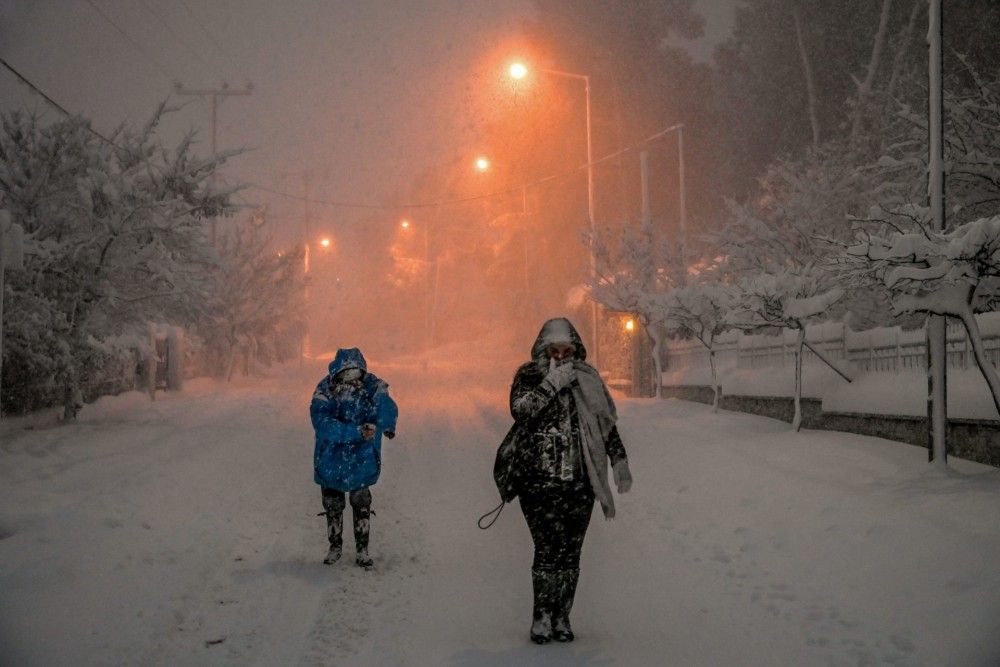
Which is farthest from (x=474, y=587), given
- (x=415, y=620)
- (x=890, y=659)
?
(x=890, y=659)

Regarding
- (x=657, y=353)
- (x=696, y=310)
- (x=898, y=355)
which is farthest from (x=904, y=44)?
(x=898, y=355)

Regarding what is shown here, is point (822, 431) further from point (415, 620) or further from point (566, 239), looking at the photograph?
point (566, 239)

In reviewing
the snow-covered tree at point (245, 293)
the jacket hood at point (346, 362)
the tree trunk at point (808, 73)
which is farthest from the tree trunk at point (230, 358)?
the jacket hood at point (346, 362)

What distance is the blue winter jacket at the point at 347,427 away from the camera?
709cm

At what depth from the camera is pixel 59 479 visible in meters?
9.80

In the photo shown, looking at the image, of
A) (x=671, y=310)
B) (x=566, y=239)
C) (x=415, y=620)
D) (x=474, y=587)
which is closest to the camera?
(x=415, y=620)

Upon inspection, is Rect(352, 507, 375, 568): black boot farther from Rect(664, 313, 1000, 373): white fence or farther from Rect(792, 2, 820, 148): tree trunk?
Rect(792, 2, 820, 148): tree trunk

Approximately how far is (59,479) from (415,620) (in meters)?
6.04

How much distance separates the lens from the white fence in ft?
33.5

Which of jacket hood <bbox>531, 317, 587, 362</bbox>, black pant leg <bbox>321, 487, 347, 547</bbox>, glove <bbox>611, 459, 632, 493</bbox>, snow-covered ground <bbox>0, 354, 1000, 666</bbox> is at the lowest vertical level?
snow-covered ground <bbox>0, 354, 1000, 666</bbox>

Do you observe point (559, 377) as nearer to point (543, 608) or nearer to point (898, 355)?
point (543, 608)

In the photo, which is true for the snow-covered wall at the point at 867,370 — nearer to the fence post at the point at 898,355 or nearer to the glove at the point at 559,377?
the fence post at the point at 898,355

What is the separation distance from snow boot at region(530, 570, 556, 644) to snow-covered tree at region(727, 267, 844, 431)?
787 centimetres

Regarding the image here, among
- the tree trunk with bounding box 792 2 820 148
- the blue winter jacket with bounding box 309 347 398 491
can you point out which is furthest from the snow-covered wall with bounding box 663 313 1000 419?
the tree trunk with bounding box 792 2 820 148
